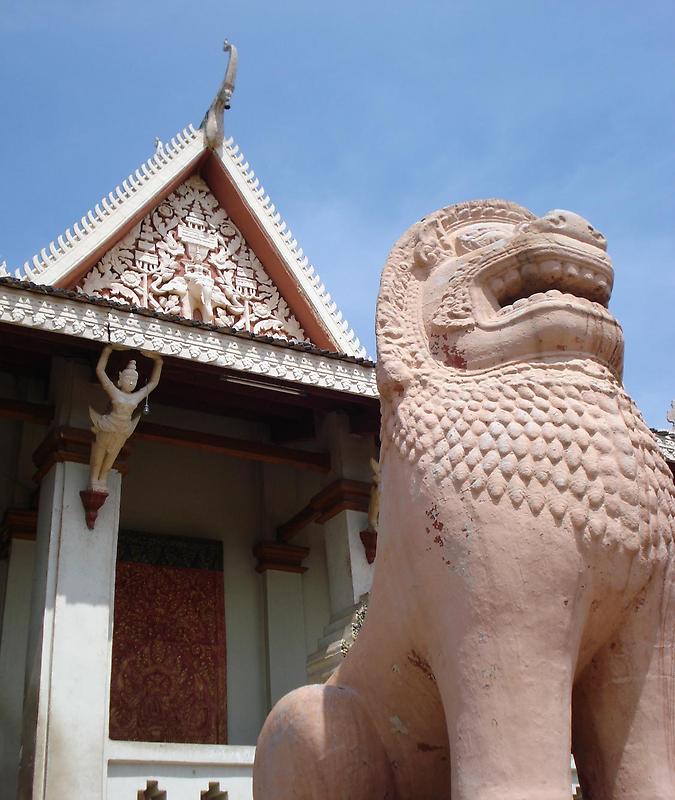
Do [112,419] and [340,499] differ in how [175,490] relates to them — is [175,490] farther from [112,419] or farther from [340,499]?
[112,419]

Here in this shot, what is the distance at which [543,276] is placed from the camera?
89.3 inches

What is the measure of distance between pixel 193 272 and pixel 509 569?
5.97 meters

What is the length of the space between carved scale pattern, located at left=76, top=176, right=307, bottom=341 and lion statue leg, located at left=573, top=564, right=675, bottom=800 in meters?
5.54

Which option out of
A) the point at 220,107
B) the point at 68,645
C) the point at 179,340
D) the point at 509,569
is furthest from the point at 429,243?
the point at 220,107

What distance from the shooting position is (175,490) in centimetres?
749

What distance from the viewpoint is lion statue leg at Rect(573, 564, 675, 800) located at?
1907 mm

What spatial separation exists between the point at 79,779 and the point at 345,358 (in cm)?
288

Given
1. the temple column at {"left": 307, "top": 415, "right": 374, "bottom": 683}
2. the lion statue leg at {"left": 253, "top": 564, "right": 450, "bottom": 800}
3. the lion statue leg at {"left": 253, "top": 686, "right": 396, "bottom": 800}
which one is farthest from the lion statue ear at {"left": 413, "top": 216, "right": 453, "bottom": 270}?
the temple column at {"left": 307, "top": 415, "right": 374, "bottom": 683}

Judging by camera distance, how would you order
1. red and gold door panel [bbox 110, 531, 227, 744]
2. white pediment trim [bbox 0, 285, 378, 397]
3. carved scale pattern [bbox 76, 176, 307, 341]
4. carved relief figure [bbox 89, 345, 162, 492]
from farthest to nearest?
1. carved scale pattern [bbox 76, 176, 307, 341]
2. red and gold door panel [bbox 110, 531, 227, 744]
3. carved relief figure [bbox 89, 345, 162, 492]
4. white pediment trim [bbox 0, 285, 378, 397]

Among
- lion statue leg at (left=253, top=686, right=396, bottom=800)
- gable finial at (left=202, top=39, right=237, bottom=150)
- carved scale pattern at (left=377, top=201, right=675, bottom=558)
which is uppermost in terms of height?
gable finial at (left=202, top=39, right=237, bottom=150)

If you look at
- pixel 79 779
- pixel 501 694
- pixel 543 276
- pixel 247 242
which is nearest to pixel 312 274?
pixel 247 242

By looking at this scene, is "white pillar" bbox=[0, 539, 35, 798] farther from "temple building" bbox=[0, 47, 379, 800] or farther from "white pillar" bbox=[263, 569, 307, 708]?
"white pillar" bbox=[263, 569, 307, 708]

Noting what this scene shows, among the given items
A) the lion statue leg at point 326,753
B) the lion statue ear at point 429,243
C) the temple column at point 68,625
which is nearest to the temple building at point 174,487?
the temple column at point 68,625

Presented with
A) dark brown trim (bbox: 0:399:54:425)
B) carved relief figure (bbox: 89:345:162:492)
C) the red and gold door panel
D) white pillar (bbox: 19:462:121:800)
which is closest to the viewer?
white pillar (bbox: 19:462:121:800)
